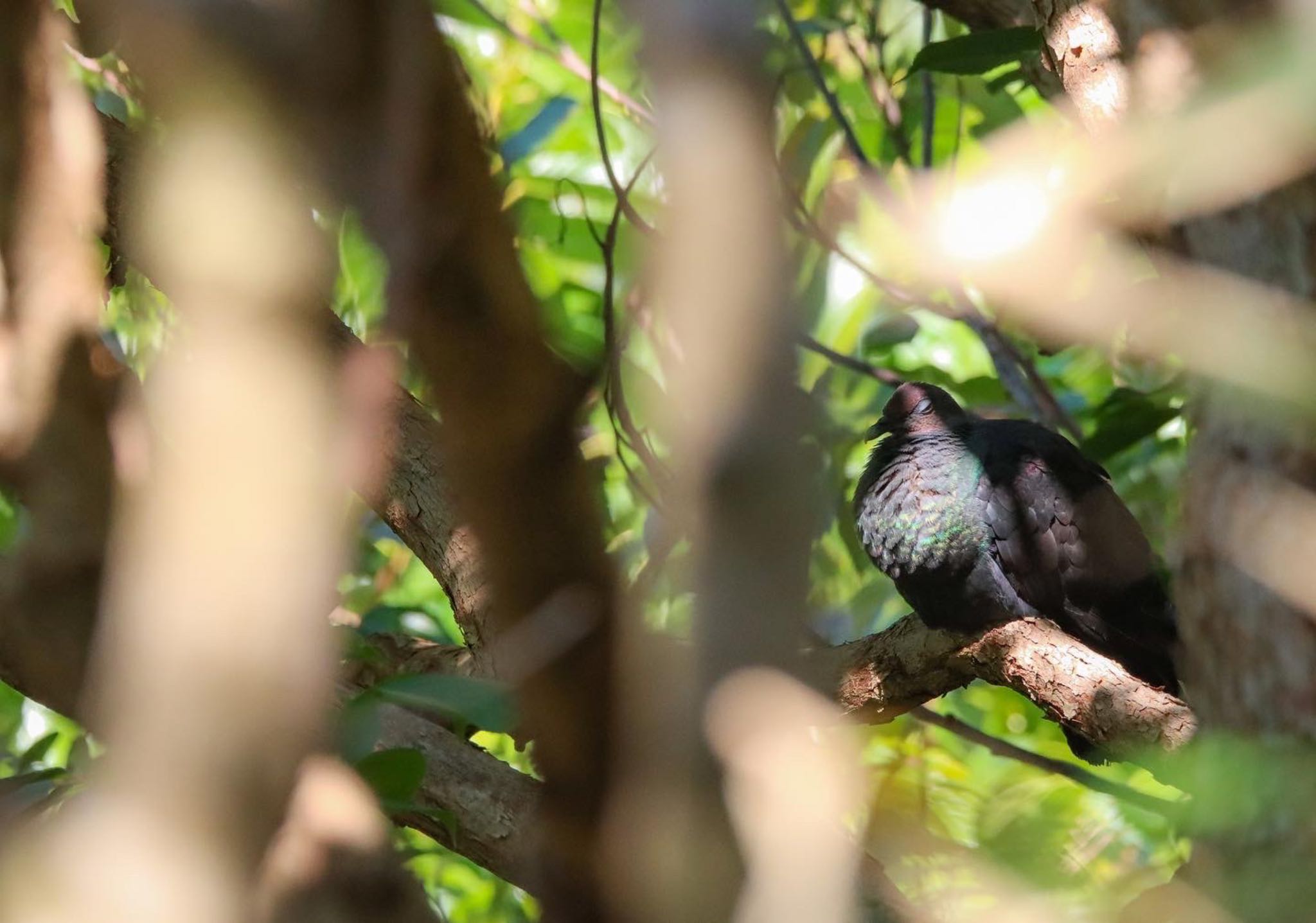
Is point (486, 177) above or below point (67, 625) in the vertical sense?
above

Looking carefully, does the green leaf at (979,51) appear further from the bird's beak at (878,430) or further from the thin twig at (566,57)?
the bird's beak at (878,430)

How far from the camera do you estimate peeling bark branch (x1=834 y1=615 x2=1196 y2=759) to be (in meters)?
2.48

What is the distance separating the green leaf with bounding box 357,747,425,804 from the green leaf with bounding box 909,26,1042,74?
5.60ft

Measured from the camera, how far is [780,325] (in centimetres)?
78

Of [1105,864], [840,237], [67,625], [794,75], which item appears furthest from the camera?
[840,237]

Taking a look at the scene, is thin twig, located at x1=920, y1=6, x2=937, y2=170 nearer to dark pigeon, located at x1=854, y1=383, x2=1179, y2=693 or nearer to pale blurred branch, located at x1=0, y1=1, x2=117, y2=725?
dark pigeon, located at x1=854, y1=383, x2=1179, y2=693

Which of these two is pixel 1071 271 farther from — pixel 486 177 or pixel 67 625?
pixel 67 625

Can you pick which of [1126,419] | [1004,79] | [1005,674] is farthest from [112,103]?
[1126,419]

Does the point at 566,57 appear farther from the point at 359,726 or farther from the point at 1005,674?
the point at 359,726

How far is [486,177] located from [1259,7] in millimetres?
639

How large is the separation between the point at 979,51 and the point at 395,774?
5.97 feet

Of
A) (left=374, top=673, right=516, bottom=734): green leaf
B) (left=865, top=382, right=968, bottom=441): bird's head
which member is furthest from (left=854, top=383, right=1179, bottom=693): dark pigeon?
(left=374, top=673, right=516, bottom=734): green leaf

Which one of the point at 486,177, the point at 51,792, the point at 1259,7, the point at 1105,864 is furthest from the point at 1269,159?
the point at 1105,864

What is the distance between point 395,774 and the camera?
147cm
